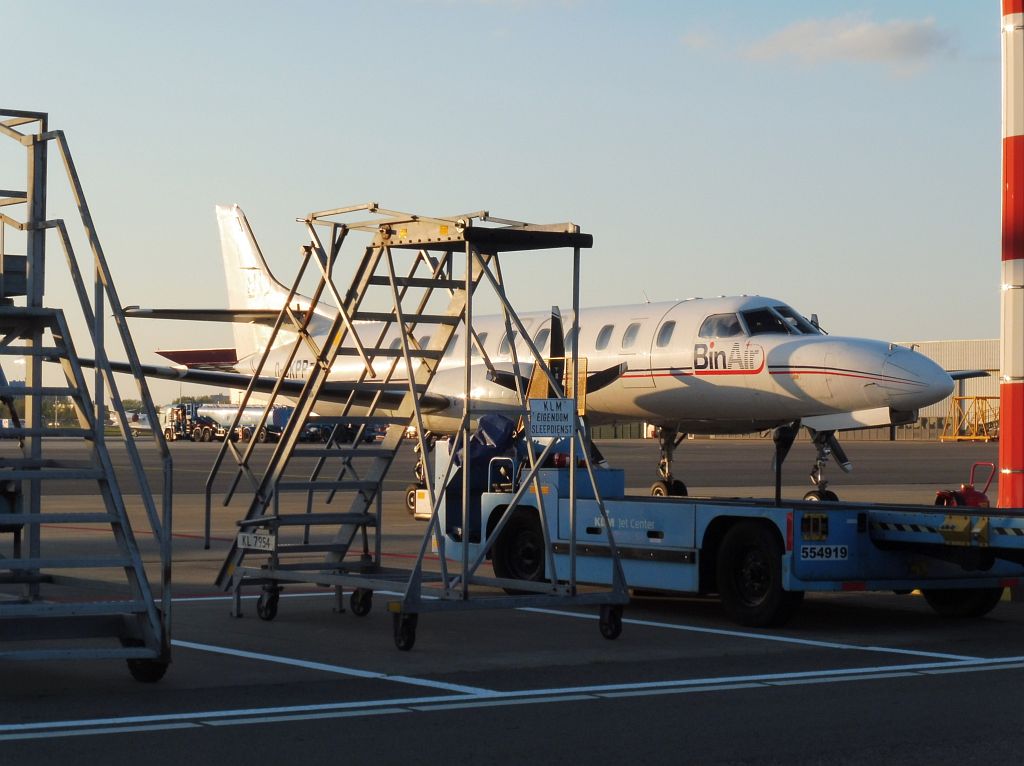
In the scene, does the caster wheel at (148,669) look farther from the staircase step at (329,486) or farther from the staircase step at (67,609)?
the staircase step at (329,486)

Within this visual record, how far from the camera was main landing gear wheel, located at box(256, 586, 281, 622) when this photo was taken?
11.7 meters

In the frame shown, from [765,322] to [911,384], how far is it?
281 centimetres

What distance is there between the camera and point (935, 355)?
3538 inches

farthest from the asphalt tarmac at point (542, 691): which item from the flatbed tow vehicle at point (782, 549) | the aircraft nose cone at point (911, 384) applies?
the aircraft nose cone at point (911, 384)

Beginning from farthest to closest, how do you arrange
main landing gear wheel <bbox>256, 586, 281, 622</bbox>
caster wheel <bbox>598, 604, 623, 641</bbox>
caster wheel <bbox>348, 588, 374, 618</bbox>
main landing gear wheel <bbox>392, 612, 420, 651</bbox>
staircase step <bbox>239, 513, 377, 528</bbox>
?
caster wheel <bbox>348, 588, 374, 618</bbox> < staircase step <bbox>239, 513, 377, 528</bbox> < main landing gear wheel <bbox>256, 586, 281, 622</bbox> < caster wheel <bbox>598, 604, 623, 641</bbox> < main landing gear wheel <bbox>392, 612, 420, 651</bbox>

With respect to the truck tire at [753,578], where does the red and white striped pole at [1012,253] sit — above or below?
above

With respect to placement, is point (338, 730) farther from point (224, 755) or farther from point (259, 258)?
point (259, 258)

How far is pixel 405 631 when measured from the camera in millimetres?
9984

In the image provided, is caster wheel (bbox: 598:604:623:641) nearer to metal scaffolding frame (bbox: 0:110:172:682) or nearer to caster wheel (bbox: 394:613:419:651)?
caster wheel (bbox: 394:613:419:651)

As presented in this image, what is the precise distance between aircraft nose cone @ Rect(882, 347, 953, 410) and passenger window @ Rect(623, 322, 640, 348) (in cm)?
460

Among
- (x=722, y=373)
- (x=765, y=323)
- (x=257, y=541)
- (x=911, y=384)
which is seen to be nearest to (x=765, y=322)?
(x=765, y=323)

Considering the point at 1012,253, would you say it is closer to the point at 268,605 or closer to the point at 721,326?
the point at 721,326

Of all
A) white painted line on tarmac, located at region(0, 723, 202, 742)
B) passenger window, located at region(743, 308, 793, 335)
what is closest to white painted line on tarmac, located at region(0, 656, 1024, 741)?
white painted line on tarmac, located at region(0, 723, 202, 742)

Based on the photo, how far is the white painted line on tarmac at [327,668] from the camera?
8.48 m
